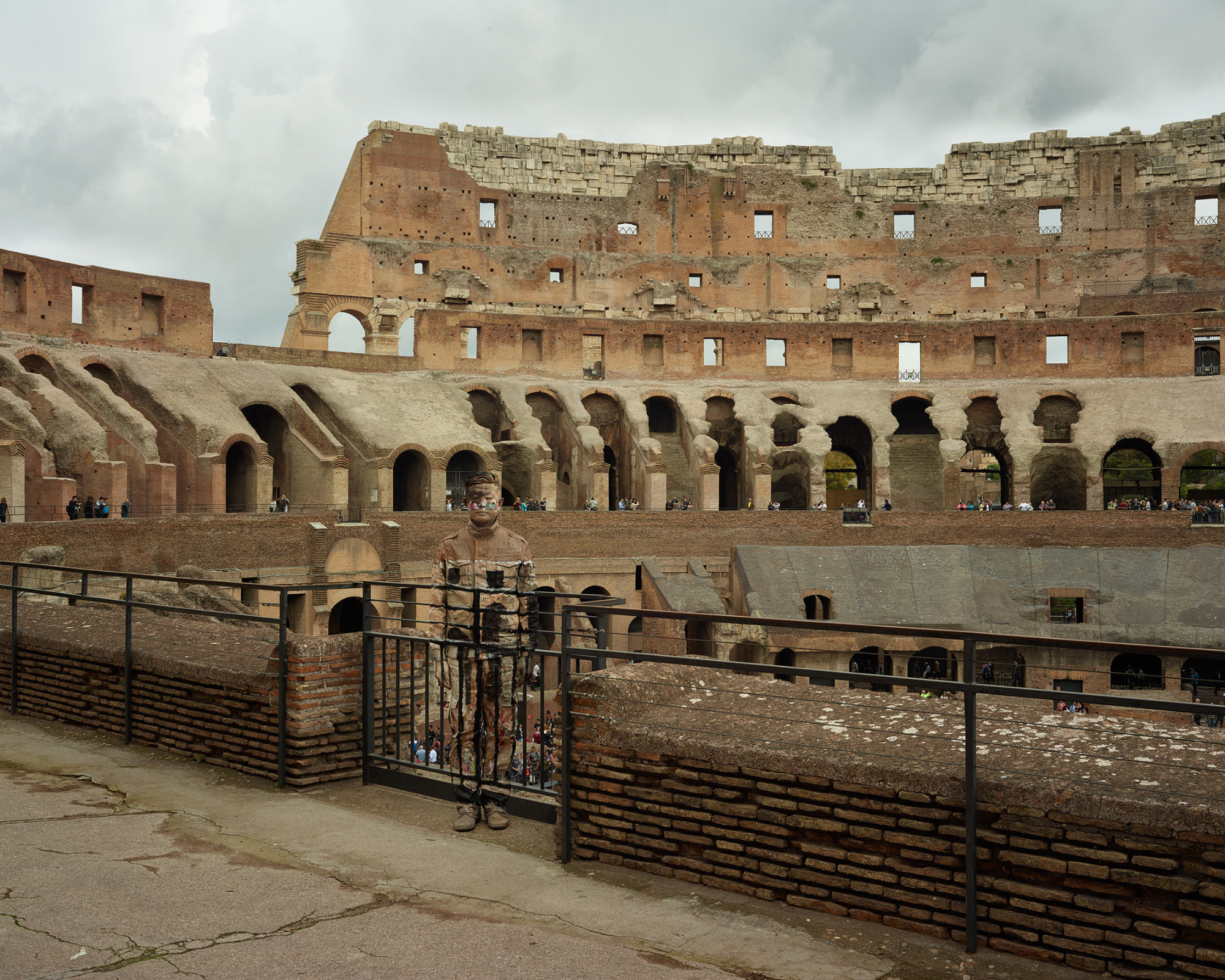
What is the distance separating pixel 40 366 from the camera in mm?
26422

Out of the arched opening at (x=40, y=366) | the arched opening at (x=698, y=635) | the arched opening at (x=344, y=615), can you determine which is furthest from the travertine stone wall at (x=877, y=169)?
the arched opening at (x=698, y=635)

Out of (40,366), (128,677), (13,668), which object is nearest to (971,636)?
(128,677)

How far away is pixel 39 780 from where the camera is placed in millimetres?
6340

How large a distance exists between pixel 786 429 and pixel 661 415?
4.61 metres

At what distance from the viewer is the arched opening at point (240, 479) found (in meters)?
27.4

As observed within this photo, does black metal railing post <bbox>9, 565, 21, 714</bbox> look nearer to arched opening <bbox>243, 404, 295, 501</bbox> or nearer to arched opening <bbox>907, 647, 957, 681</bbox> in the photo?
arched opening <bbox>907, 647, 957, 681</bbox>

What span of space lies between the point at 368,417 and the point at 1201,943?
27690mm

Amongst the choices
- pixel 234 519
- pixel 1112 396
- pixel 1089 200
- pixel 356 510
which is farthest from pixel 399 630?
pixel 1089 200

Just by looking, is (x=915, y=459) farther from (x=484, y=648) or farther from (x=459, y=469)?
(x=484, y=648)

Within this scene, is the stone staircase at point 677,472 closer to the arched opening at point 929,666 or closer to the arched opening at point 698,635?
the arched opening at point 698,635

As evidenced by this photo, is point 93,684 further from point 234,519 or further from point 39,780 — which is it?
point 234,519

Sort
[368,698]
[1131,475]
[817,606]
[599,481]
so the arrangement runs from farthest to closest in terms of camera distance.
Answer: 1. [1131,475]
2. [599,481]
3. [817,606]
4. [368,698]

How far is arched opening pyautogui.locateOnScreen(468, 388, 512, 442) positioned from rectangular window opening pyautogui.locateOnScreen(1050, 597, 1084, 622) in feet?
54.4

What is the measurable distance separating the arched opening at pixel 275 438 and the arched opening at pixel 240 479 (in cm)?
79
